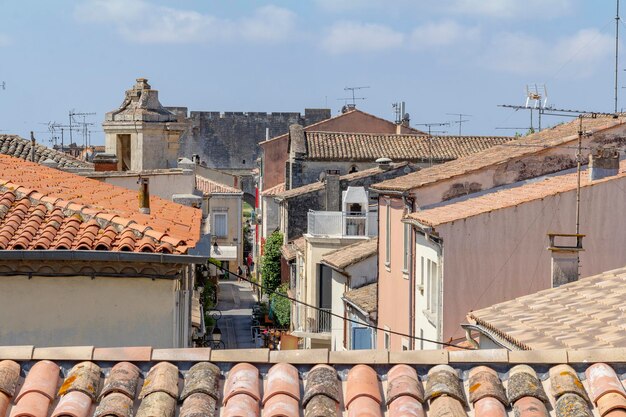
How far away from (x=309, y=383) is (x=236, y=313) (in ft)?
155

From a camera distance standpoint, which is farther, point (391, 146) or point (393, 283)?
point (391, 146)

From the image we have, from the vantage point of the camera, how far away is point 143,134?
3622 centimetres

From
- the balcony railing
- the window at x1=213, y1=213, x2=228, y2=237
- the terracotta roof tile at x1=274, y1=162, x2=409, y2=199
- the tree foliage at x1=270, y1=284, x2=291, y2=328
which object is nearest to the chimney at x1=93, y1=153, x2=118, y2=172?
the balcony railing

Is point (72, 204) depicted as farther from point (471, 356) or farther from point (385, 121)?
point (385, 121)

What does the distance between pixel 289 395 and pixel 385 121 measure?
183 feet

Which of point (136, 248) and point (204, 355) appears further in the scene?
point (136, 248)

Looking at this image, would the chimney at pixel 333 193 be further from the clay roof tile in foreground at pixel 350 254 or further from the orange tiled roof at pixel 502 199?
the orange tiled roof at pixel 502 199

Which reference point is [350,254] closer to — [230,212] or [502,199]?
[502,199]

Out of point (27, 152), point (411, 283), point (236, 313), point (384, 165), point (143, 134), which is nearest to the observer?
point (411, 283)

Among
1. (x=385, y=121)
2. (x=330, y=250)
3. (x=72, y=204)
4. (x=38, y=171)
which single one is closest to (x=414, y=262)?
(x=38, y=171)

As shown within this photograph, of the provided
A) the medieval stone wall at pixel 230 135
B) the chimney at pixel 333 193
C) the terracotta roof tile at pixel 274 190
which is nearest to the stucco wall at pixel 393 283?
the chimney at pixel 333 193

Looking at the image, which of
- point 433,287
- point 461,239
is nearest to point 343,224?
point 433,287

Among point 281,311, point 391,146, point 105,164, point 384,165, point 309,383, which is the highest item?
point 391,146

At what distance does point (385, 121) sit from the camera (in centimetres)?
6247
